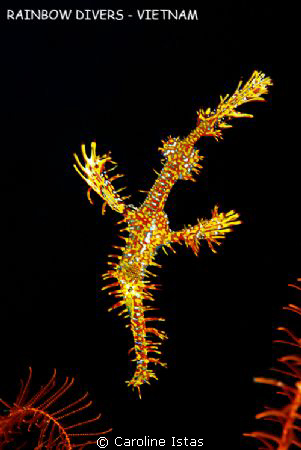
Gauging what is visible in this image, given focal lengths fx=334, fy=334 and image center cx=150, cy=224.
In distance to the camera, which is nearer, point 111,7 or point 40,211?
point 111,7

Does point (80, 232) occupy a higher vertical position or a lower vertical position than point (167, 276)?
higher

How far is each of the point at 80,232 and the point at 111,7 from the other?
3.90 ft

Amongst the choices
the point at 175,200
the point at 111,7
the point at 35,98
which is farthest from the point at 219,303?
the point at 111,7

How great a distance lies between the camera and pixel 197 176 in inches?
68.0

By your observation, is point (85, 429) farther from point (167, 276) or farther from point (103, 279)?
point (167, 276)

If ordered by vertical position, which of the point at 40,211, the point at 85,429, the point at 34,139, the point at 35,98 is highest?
the point at 35,98

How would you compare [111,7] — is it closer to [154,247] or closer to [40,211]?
[40,211]

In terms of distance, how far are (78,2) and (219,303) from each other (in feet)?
5.72

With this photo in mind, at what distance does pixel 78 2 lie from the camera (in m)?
1.75

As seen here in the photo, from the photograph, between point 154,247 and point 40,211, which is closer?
point 154,247

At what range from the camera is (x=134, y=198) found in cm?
176

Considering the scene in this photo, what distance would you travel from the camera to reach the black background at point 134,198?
5.60 feet

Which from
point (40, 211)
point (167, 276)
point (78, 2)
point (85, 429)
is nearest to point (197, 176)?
point (167, 276)

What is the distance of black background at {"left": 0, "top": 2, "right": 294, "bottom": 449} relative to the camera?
1707 mm
